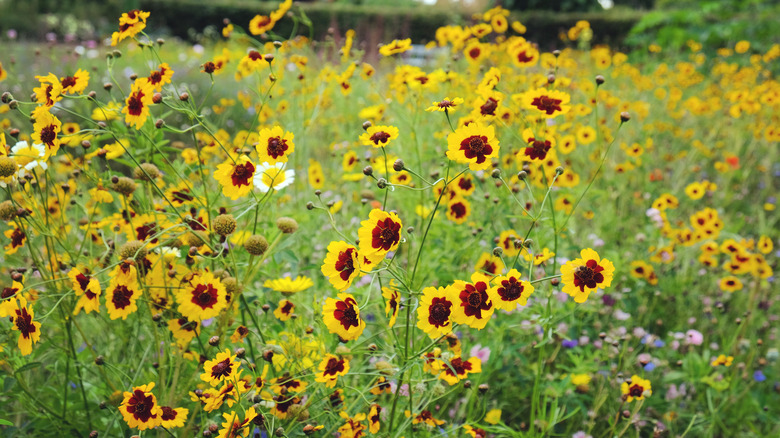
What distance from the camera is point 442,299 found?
1.09m

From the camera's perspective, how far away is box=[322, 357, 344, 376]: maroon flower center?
117cm

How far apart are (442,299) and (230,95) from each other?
5056mm

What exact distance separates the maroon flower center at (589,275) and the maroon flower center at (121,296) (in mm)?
1020

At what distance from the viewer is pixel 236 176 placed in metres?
1.26

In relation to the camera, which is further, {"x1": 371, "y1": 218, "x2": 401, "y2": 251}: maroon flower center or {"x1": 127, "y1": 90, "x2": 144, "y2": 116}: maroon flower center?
{"x1": 127, "y1": 90, "x2": 144, "y2": 116}: maroon flower center

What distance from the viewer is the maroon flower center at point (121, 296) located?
4.03 feet

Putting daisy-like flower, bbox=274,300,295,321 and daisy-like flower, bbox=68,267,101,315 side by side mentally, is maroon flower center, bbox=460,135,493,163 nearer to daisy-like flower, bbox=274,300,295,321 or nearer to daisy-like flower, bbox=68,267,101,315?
daisy-like flower, bbox=274,300,295,321

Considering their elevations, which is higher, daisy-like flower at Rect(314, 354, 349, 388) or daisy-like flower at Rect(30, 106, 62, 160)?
daisy-like flower at Rect(30, 106, 62, 160)

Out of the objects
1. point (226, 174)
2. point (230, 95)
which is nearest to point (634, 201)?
point (226, 174)

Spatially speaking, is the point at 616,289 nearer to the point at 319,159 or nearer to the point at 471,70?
the point at 471,70

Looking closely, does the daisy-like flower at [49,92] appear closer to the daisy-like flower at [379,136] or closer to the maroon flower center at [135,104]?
the maroon flower center at [135,104]

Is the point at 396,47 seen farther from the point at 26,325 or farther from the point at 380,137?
the point at 26,325

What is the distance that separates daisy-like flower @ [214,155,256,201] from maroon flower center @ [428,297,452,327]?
1.68 feet

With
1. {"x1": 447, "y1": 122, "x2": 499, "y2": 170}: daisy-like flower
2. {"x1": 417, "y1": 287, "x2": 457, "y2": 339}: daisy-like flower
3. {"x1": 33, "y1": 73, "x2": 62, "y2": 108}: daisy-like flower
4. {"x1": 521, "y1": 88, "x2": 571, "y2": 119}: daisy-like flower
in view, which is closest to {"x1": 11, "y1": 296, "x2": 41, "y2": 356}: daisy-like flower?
{"x1": 33, "y1": 73, "x2": 62, "y2": 108}: daisy-like flower
